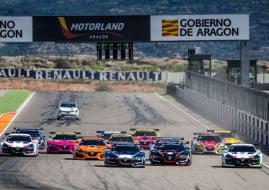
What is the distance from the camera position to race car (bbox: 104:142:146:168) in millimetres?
41438

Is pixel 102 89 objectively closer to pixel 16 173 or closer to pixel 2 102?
pixel 2 102

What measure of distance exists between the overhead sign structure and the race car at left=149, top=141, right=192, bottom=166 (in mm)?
16219

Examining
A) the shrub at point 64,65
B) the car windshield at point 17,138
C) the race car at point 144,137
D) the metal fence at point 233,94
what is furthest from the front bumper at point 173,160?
the shrub at point 64,65

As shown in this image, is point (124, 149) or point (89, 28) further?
point (89, 28)

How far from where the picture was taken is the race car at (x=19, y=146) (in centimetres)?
4622

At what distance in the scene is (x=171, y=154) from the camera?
4291 centimetres

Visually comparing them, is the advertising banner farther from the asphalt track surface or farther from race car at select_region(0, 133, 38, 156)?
race car at select_region(0, 133, 38, 156)

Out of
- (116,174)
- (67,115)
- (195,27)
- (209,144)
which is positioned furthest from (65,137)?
(67,115)

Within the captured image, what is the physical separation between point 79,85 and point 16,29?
68.6m

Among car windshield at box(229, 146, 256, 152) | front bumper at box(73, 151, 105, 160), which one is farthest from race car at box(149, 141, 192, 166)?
front bumper at box(73, 151, 105, 160)

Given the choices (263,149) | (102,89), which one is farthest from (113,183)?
(102,89)

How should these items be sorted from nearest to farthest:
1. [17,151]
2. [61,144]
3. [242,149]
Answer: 1. [242,149]
2. [17,151]
3. [61,144]

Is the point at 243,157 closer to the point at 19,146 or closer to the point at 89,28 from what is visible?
the point at 19,146

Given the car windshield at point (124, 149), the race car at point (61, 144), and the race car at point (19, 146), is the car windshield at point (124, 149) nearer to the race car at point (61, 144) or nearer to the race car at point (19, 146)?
the race car at point (19, 146)
